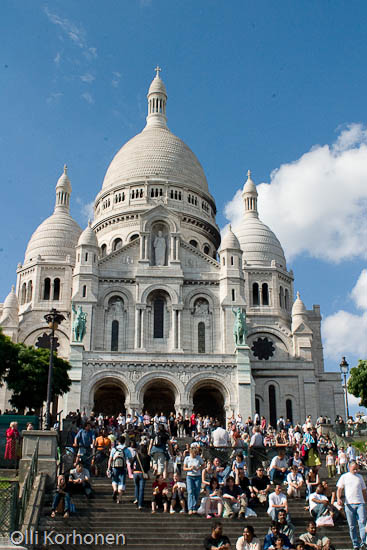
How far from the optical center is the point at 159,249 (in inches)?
2253

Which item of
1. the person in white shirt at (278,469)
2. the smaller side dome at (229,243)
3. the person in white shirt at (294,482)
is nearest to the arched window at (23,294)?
the smaller side dome at (229,243)

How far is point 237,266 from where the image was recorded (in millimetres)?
55781

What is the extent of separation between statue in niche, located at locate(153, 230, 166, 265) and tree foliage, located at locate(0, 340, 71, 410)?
44.6 feet

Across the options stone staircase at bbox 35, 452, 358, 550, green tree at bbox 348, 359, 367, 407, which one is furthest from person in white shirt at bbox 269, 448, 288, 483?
green tree at bbox 348, 359, 367, 407

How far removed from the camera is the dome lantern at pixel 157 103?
8012 centimetres

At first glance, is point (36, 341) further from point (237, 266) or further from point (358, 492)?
point (358, 492)

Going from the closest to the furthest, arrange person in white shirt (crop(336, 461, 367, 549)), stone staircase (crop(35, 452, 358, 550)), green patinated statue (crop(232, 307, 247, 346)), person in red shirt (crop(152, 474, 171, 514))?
person in white shirt (crop(336, 461, 367, 549)) < stone staircase (crop(35, 452, 358, 550)) < person in red shirt (crop(152, 474, 171, 514)) < green patinated statue (crop(232, 307, 247, 346))

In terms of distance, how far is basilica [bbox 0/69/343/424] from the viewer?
49875 mm

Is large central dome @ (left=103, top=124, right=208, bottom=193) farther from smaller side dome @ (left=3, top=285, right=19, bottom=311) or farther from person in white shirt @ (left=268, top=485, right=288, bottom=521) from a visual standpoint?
person in white shirt @ (left=268, top=485, right=288, bottom=521)

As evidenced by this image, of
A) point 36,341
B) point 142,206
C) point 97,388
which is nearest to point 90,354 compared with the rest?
point 97,388

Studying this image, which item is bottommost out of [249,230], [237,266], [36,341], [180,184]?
[36,341]

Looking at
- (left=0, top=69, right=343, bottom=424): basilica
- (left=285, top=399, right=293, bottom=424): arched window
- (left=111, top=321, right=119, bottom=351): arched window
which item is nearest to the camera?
(left=0, top=69, right=343, bottom=424): basilica

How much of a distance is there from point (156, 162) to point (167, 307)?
2133 cm

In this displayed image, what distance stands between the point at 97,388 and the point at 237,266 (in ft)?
45.7
